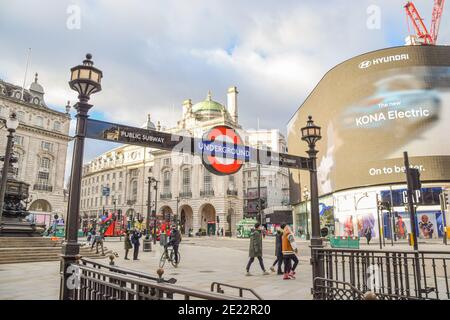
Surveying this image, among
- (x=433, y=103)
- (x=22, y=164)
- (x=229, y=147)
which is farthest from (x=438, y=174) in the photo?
(x=22, y=164)

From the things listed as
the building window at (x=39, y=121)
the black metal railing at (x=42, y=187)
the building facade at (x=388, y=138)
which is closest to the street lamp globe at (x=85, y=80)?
the building facade at (x=388, y=138)

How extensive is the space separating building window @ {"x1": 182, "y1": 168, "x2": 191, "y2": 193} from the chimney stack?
17.1m

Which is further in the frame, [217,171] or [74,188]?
[217,171]

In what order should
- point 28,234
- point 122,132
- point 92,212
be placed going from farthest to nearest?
point 92,212, point 28,234, point 122,132

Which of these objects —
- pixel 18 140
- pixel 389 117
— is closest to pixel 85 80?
pixel 389 117

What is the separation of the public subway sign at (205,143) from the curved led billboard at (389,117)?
3552cm

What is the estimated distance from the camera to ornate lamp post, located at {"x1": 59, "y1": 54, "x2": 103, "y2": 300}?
18.4ft

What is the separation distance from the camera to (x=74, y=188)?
584cm

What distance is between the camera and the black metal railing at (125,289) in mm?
3098

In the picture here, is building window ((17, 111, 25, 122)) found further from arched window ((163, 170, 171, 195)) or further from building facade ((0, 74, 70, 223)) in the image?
arched window ((163, 170, 171, 195))

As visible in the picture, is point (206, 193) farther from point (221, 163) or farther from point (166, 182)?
point (221, 163)
